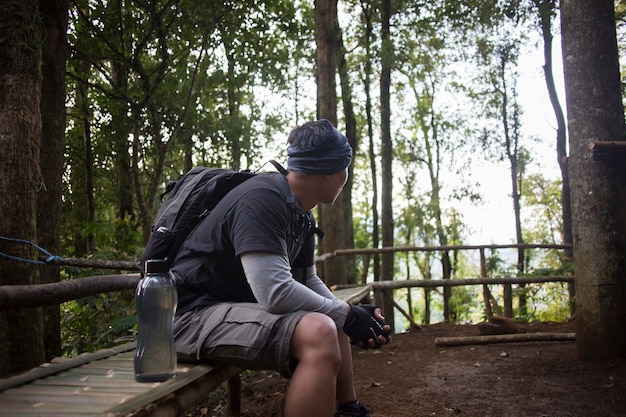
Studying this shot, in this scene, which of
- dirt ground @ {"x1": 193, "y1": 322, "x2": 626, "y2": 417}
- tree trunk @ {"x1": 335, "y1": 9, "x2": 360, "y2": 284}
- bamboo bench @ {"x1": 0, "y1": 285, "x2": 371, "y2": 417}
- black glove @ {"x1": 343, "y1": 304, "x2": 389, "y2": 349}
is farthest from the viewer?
tree trunk @ {"x1": 335, "y1": 9, "x2": 360, "y2": 284}

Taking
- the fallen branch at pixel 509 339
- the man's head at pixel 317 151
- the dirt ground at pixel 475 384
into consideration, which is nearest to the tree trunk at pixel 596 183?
the dirt ground at pixel 475 384

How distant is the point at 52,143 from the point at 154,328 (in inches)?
117

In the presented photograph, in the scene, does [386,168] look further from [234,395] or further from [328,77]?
[234,395]

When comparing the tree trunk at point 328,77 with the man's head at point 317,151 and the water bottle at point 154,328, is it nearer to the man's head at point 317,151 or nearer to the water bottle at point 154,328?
the man's head at point 317,151

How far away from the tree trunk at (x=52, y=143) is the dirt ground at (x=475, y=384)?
1522 millimetres

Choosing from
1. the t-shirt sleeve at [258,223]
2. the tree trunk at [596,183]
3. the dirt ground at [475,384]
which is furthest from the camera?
the tree trunk at [596,183]

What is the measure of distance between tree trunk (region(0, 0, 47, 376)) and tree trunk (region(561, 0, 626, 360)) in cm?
402

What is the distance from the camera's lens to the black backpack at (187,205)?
84.4 inches

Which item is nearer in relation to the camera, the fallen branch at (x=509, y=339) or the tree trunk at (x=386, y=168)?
the fallen branch at (x=509, y=339)

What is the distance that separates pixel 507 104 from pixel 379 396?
16.6 meters

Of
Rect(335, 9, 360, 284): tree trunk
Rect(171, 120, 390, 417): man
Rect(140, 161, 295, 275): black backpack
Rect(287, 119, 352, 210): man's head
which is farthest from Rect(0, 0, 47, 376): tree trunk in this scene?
Rect(335, 9, 360, 284): tree trunk

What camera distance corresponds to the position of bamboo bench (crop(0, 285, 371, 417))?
1.48 meters

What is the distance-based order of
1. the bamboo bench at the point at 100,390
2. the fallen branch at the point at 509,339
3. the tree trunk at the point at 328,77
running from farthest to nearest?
the tree trunk at the point at 328,77 → the fallen branch at the point at 509,339 → the bamboo bench at the point at 100,390

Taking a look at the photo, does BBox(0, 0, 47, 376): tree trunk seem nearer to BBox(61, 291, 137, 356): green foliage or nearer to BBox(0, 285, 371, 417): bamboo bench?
BBox(0, 285, 371, 417): bamboo bench
